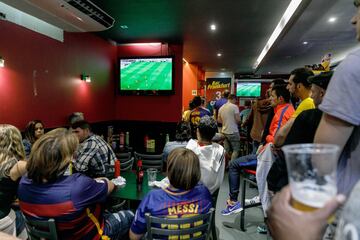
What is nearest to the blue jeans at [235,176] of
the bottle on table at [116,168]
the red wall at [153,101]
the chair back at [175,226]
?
the bottle on table at [116,168]

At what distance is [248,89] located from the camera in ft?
28.2

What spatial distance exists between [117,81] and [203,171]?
452 cm

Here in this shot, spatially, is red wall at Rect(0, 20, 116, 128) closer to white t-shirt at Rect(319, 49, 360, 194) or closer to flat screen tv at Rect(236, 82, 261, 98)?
white t-shirt at Rect(319, 49, 360, 194)

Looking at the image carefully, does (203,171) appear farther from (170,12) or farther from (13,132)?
(170,12)

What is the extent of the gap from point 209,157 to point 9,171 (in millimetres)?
1634

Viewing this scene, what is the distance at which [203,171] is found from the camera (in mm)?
2291

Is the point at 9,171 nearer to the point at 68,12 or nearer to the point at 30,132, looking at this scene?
the point at 30,132

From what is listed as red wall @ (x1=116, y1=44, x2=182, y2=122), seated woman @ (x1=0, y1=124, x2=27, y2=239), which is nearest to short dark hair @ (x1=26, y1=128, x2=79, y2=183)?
seated woman @ (x1=0, y1=124, x2=27, y2=239)

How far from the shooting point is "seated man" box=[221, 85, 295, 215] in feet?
9.00

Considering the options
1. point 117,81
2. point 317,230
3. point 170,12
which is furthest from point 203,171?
point 117,81

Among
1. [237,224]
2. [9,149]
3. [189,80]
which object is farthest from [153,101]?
[9,149]

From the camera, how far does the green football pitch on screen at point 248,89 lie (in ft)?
28.0

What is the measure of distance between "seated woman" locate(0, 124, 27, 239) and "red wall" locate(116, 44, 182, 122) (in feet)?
13.1

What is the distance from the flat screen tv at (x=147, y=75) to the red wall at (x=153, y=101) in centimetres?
25
